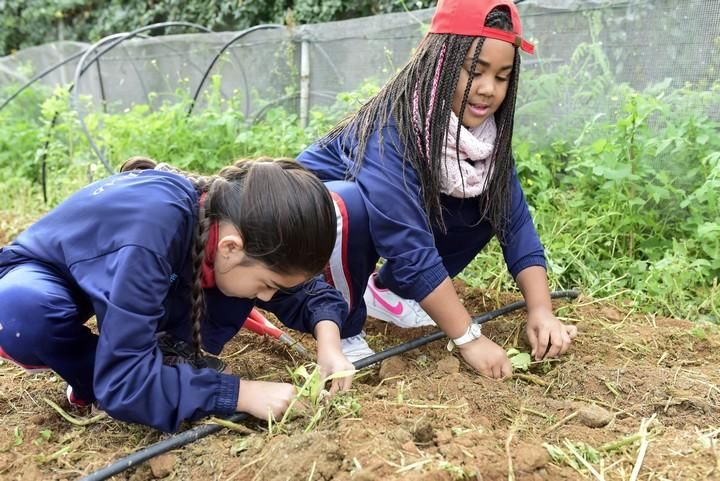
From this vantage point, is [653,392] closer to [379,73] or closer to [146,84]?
[379,73]

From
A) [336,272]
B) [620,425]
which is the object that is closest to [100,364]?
[336,272]

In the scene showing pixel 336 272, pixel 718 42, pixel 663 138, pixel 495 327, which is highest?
pixel 718 42

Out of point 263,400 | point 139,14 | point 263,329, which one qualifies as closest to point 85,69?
point 263,329

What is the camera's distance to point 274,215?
60.6 inches

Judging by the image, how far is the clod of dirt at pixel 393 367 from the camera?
6.77ft

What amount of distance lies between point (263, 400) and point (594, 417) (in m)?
0.84

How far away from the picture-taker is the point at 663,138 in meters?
2.86

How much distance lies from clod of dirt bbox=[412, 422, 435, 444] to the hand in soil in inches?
13.3

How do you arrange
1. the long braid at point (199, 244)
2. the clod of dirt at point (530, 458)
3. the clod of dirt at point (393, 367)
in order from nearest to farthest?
the clod of dirt at point (530, 458), the long braid at point (199, 244), the clod of dirt at point (393, 367)

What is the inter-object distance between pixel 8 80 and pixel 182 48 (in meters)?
2.83

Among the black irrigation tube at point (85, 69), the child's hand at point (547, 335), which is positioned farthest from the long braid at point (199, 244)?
the black irrigation tube at point (85, 69)

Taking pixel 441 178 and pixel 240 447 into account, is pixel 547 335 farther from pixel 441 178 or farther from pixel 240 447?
pixel 240 447

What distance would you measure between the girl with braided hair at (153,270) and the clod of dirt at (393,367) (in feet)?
0.88

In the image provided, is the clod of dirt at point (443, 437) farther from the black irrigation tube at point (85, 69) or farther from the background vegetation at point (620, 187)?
the black irrigation tube at point (85, 69)
